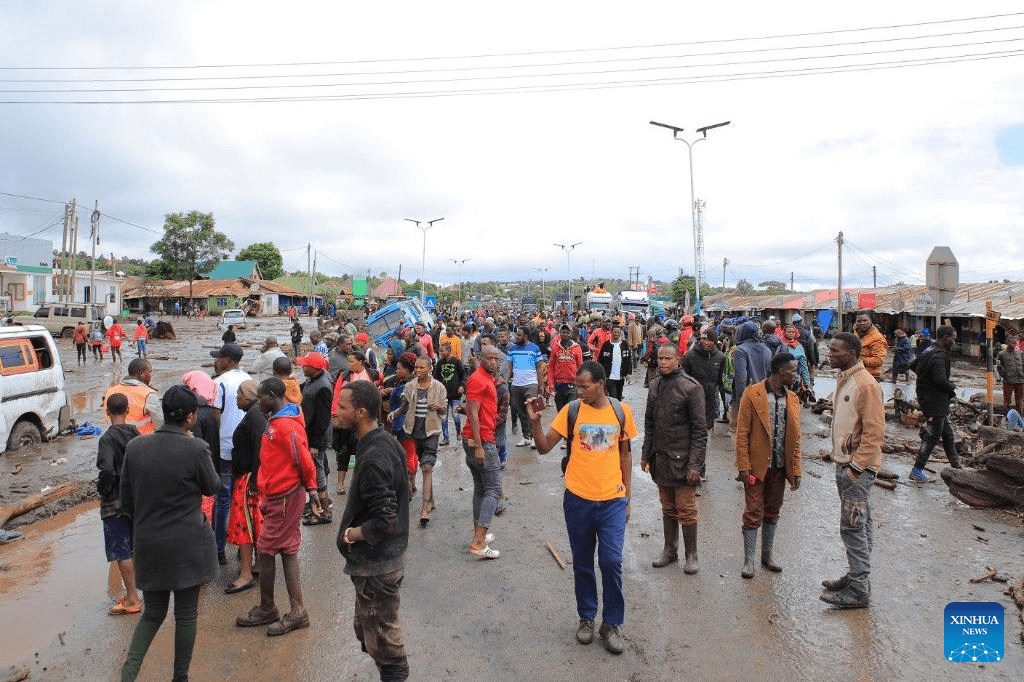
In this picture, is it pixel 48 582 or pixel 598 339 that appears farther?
pixel 598 339

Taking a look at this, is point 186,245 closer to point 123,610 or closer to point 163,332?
point 163,332

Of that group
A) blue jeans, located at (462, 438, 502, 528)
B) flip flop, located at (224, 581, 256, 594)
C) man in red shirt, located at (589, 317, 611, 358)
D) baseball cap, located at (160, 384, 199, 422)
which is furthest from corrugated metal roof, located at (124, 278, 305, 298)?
baseball cap, located at (160, 384, 199, 422)

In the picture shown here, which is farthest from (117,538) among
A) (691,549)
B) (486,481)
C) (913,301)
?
(913,301)

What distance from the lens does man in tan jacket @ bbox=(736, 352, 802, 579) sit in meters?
4.89

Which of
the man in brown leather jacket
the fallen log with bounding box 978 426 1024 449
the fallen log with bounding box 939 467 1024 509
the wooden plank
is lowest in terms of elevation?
the wooden plank

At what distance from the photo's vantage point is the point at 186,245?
63.7 metres

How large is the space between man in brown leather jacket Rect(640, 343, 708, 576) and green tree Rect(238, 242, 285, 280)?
81.5m

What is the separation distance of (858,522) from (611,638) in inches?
80.3

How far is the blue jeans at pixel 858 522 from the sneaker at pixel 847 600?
0.03 m

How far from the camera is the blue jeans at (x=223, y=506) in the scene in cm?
526

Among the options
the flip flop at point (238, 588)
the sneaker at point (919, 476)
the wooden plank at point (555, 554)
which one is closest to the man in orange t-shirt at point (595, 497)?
the wooden plank at point (555, 554)

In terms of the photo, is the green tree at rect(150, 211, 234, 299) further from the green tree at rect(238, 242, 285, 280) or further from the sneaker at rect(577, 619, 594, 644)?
the sneaker at rect(577, 619, 594, 644)

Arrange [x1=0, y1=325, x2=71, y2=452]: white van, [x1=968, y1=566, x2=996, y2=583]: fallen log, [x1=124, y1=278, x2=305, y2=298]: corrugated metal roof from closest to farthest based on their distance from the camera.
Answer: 1. [x1=968, y1=566, x2=996, y2=583]: fallen log
2. [x1=0, y1=325, x2=71, y2=452]: white van
3. [x1=124, y1=278, x2=305, y2=298]: corrugated metal roof

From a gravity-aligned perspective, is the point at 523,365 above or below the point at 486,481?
above
